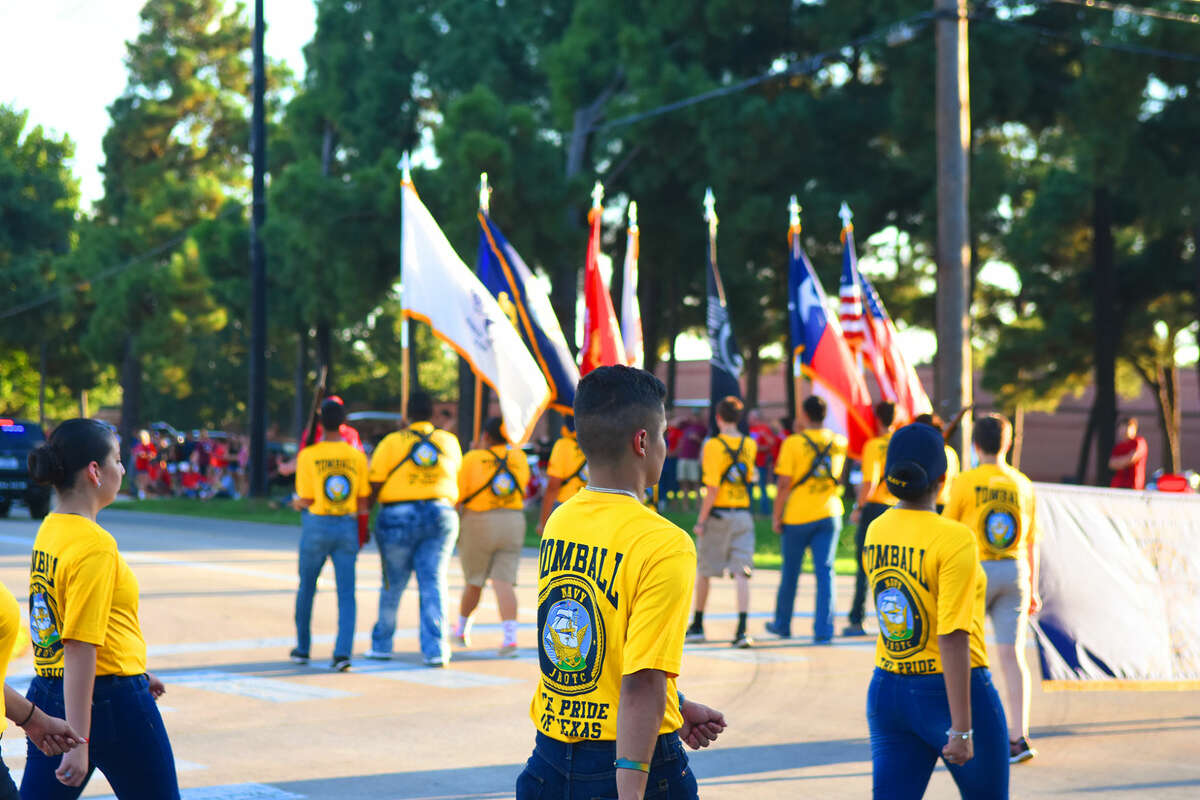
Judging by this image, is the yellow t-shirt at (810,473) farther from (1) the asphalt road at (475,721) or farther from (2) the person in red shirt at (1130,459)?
(2) the person in red shirt at (1130,459)

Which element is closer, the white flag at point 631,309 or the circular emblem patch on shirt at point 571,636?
the circular emblem patch on shirt at point 571,636

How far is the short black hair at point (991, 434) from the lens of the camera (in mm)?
7242

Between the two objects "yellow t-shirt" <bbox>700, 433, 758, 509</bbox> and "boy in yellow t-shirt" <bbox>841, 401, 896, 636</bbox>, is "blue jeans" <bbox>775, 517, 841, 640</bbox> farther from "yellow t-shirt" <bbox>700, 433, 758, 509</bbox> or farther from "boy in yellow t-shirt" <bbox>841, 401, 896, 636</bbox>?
"yellow t-shirt" <bbox>700, 433, 758, 509</bbox>

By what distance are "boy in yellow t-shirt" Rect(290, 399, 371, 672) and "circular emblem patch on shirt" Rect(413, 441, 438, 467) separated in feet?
1.19

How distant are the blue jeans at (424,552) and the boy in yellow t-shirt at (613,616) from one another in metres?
6.66

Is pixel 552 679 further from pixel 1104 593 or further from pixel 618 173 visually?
A: pixel 618 173

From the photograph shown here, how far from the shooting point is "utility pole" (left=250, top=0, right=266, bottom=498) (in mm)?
27641

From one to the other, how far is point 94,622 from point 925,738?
2.49 metres

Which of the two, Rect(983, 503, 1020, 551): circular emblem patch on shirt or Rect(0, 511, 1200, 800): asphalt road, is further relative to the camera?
Rect(983, 503, 1020, 551): circular emblem patch on shirt

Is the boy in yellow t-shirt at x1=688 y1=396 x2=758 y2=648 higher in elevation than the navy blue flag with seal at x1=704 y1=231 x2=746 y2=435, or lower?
lower

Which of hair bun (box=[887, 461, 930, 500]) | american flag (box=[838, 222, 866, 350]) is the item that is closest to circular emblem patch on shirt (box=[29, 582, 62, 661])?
hair bun (box=[887, 461, 930, 500])

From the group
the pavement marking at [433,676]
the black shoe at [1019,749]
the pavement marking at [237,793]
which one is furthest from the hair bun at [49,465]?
the pavement marking at [433,676]

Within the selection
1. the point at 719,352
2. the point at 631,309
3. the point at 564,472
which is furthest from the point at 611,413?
the point at 719,352

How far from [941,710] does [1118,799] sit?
241 centimetres
